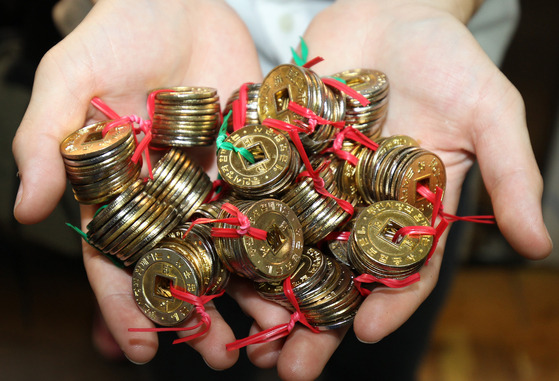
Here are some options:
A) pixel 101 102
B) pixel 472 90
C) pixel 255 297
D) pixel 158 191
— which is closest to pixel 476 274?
A: pixel 472 90

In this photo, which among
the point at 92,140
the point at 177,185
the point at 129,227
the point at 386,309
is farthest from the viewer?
the point at 177,185

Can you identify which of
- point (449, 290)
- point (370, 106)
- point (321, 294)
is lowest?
point (449, 290)

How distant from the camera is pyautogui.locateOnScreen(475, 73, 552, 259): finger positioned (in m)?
2.06

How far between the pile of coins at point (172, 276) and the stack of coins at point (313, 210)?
0.45m

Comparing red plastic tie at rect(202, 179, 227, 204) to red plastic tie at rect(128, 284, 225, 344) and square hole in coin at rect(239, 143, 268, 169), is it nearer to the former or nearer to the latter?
square hole in coin at rect(239, 143, 268, 169)

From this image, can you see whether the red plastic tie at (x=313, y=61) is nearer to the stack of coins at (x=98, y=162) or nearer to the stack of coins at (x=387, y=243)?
the stack of coins at (x=387, y=243)

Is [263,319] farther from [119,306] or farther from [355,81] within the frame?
[355,81]

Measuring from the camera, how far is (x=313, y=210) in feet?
7.76

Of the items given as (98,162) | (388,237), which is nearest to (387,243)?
(388,237)

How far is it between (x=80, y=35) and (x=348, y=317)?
5.92 ft

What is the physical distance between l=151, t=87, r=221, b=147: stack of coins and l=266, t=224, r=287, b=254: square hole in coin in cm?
64

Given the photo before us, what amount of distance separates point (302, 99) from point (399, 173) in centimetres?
60

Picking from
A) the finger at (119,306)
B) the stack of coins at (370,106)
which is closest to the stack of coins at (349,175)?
the stack of coins at (370,106)

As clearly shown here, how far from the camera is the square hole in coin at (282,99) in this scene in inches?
105
